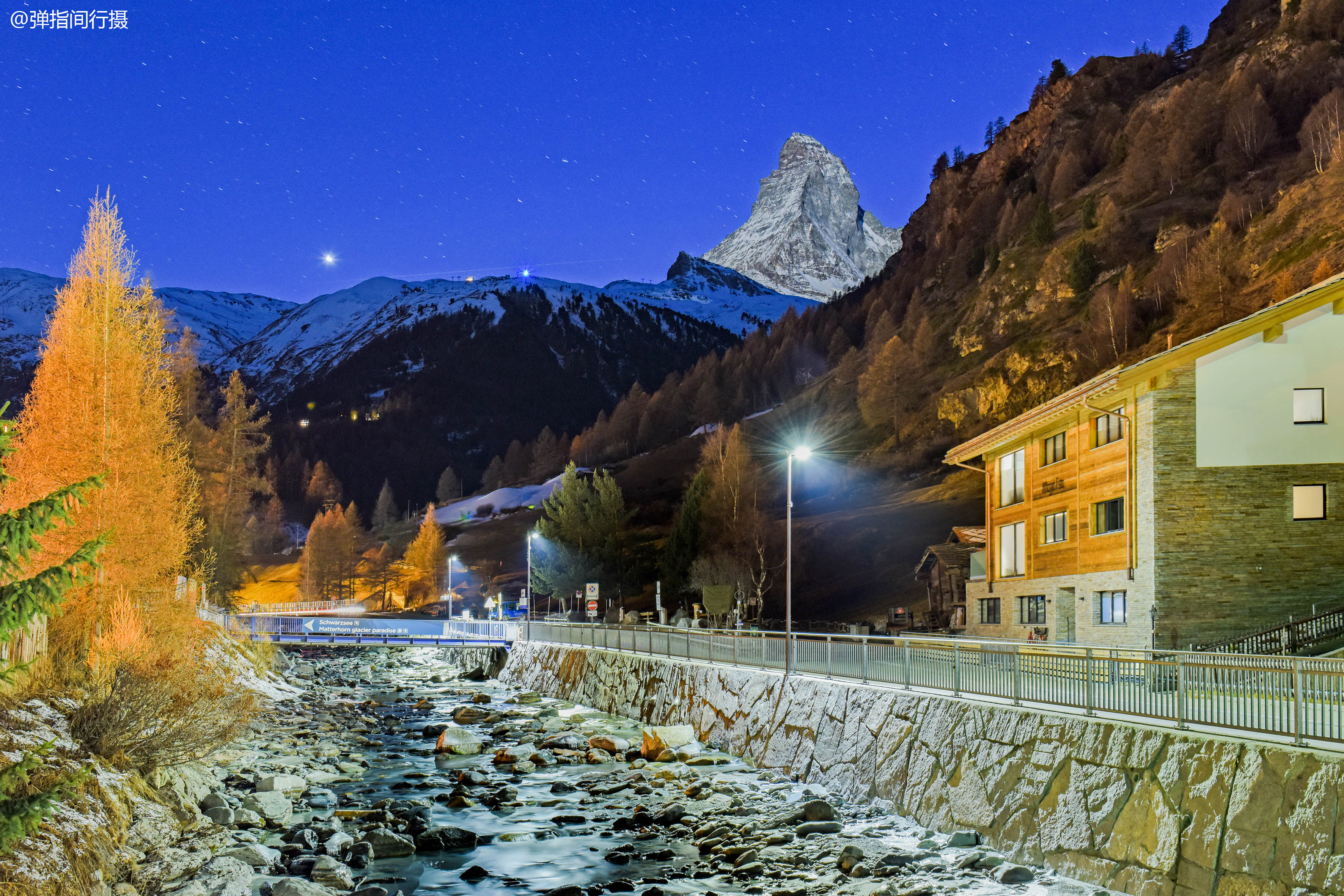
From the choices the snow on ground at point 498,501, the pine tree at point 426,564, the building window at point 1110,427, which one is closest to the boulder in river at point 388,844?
the building window at point 1110,427

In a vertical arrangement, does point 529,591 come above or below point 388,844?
above

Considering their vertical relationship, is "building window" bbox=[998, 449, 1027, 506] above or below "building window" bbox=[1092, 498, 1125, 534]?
above

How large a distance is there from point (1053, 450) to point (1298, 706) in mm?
27281

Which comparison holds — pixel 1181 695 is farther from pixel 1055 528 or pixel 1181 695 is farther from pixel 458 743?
pixel 1055 528

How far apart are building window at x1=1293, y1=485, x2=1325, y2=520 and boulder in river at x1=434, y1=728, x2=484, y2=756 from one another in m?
24.1

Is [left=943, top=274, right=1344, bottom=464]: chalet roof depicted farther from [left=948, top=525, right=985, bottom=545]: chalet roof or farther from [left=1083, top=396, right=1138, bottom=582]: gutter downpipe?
[left=948, top=525, right=985, bottom=545]: chalet roof

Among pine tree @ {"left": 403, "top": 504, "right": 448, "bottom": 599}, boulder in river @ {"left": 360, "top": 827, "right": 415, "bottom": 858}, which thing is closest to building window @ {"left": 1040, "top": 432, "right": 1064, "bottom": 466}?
boulder in river @ {"left": 360, "top": 827, "right": 415, "bottom": 858}

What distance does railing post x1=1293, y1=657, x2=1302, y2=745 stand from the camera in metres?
11.9

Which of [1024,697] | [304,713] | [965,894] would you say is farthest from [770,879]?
[304,713]

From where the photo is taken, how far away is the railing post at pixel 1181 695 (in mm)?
13812

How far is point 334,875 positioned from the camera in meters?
16.3

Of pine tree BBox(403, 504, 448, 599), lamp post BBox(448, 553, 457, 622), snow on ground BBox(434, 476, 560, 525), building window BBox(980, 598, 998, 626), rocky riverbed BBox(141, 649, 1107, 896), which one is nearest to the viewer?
rocky riverbed BBox(141, 649, 1107, 896)

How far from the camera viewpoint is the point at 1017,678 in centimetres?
1786

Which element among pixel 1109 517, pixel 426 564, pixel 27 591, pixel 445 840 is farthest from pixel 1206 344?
pixel 426 564
